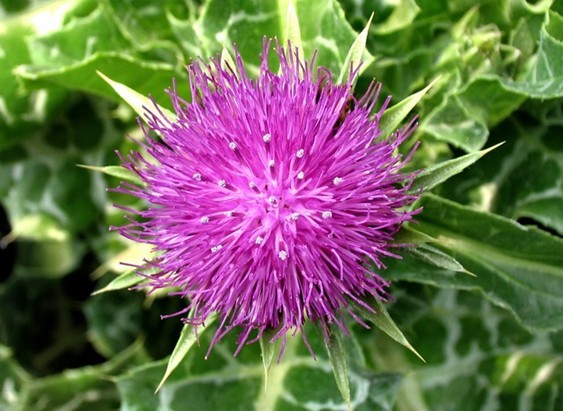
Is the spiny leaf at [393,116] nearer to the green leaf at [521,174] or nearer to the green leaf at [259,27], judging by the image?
the green leaf at [259,27]

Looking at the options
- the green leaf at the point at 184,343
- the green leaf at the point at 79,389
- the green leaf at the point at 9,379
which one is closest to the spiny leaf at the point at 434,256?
the green leaf at the point at 184,343

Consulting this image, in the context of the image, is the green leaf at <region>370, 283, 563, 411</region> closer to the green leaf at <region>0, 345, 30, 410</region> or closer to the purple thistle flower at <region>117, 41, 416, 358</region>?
the purple thistle flower at <region>117, 41, 416, 358</region>

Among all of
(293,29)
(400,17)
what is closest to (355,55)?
(293,29)

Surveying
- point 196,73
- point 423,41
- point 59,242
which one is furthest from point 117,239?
point 423,41

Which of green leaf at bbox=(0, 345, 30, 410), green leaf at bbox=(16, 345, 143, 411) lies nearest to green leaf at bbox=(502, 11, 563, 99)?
green leaf at bbox=(16, 345, 143, 411)

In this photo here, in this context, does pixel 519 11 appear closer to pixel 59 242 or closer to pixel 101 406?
pixel 59 242

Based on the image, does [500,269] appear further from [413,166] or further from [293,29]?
[293,29]
